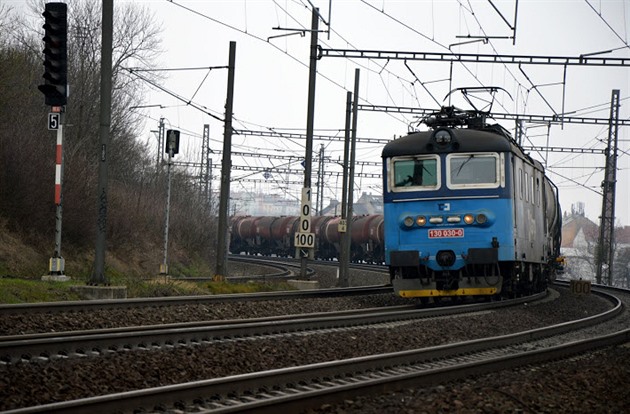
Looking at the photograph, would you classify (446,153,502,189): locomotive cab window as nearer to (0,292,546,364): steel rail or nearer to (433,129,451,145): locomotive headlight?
(433,129,451,145): locomotive headlight

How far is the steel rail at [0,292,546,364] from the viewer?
29.3ft

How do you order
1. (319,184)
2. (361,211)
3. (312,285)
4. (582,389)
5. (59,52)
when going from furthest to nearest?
1. (361,211)
2. (319,184)
3. (312,285)
4. (59,52)
5. (582,389)

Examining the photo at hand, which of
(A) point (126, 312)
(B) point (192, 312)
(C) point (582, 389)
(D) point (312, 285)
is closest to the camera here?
(C) point (582, 389)

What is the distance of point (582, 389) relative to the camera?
872cm

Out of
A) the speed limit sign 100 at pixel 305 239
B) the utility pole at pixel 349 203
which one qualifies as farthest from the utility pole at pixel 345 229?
the speed limit sign 100 at pixel 305 239

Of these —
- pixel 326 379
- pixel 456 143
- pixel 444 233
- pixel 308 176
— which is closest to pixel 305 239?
pixel 308 176

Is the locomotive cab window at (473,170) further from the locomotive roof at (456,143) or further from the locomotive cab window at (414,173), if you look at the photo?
the locomotive cab window at (414,173)

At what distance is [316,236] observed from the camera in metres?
57.3

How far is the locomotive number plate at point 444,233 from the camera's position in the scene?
1727 cm

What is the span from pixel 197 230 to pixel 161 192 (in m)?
2.50

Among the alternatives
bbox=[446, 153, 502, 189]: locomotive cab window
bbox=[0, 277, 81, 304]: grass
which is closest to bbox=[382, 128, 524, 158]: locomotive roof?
bbox=[446, 153, 502, 189]: locomotive cab window

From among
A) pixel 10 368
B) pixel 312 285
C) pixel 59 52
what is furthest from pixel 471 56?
pixel 10 368

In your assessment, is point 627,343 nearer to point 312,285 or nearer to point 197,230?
point 312,285

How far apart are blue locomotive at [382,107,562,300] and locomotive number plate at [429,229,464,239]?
0.06 feet
